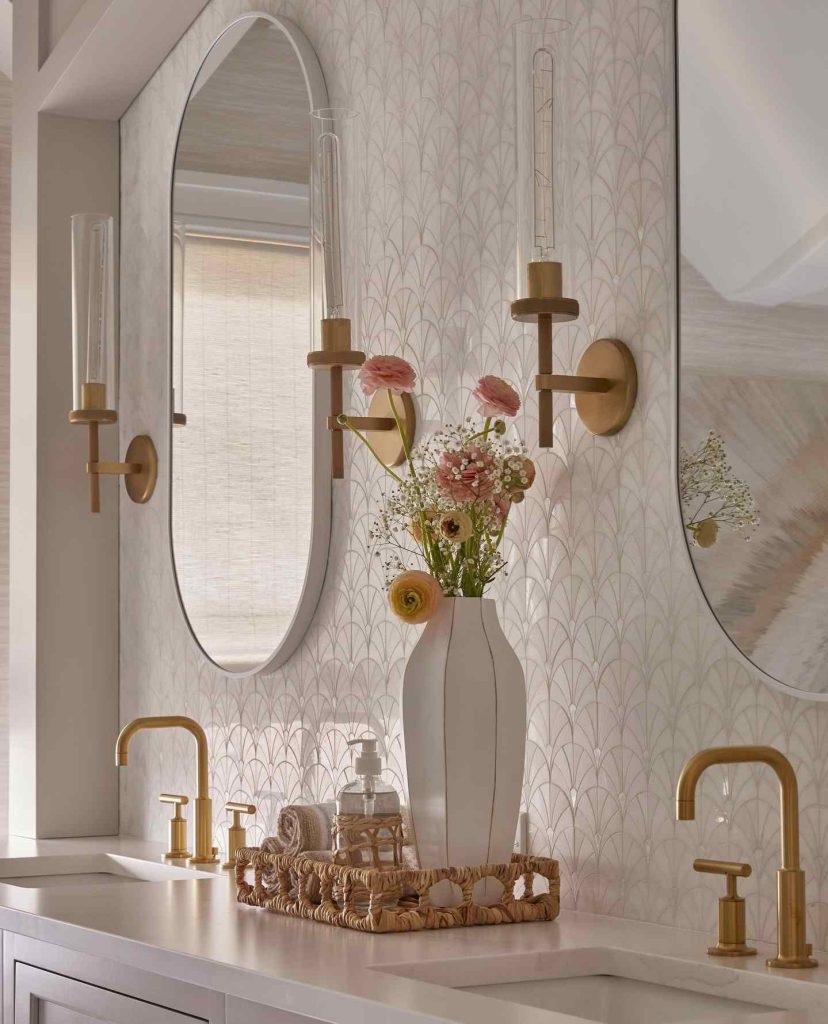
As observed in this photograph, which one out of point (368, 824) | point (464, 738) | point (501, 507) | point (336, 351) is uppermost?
point (336, 351)

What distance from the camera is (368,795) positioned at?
5.90 feet

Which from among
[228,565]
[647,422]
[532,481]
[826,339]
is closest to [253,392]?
[228,565]

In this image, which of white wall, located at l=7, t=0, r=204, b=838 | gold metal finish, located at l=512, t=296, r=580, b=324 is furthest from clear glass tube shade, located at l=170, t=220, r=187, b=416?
gold metal finish, located at l=512, t=296, r=580, b=324

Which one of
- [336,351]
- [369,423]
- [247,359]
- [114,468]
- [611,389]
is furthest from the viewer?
[114,468]

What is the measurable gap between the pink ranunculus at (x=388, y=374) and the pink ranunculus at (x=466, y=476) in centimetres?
15

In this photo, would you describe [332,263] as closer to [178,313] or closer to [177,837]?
[178,313]

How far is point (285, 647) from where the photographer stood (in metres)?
2.44

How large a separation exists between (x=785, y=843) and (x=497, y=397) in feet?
1.98

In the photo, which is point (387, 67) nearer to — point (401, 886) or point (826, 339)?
point (826, 339)

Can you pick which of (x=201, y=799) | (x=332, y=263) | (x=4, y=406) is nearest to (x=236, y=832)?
(x=201, y=799)

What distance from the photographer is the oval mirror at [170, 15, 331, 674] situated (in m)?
2.44

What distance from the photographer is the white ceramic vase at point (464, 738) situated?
5.59 ft

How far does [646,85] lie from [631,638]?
0.64 meters

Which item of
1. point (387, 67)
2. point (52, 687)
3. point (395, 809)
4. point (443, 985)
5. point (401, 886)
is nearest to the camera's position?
point (443, 985)
